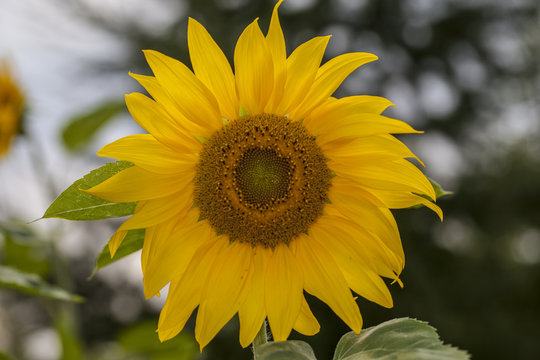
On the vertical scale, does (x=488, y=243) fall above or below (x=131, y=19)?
below

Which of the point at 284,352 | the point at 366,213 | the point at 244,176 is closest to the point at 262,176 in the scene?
the point at 244,176

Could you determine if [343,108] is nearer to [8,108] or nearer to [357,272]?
[357,272]

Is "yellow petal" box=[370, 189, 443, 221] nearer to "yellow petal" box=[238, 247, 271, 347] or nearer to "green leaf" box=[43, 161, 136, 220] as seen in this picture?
"yellow petal" box=[238, 247, 271, 347]

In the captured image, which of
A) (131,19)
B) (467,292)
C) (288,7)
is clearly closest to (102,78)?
(131,19)

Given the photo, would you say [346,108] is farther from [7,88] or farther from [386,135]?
[7,88]

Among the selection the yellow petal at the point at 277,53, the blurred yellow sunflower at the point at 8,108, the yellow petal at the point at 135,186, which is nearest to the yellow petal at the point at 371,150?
the yellow petal at the point at 277,53

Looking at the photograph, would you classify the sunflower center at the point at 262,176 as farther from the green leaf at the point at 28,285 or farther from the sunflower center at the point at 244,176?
the green leaf at the point at 28,285
